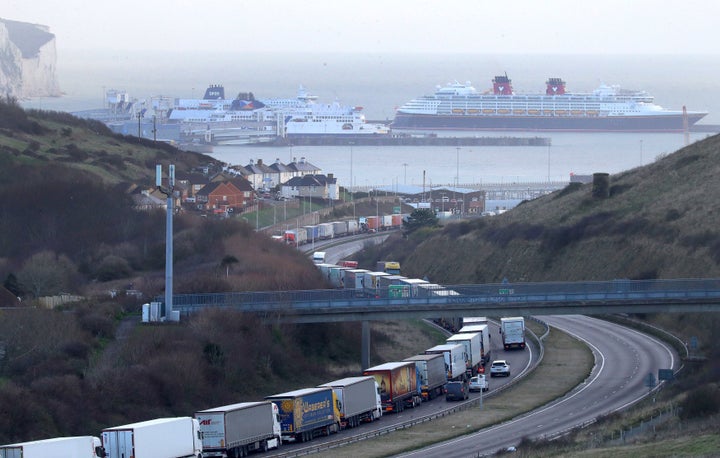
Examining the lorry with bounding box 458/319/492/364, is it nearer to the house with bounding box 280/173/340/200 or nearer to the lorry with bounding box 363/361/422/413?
the lorry with bounding box 363/361/422/413

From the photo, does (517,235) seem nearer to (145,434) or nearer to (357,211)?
(357,211)

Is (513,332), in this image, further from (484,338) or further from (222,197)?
(222,197)

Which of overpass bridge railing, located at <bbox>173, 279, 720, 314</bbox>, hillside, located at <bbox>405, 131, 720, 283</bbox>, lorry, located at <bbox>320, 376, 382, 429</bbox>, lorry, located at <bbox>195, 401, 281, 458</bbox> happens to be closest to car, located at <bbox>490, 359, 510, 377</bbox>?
overpass bridge railing, located at <bbox>173, 279, 720, 314</bbox>

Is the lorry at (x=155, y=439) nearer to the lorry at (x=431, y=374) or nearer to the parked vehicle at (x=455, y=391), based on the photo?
the lorry at (x=431, y=374)

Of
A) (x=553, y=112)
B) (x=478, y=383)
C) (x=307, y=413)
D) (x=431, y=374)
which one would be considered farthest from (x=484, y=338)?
(x=553, y=112)

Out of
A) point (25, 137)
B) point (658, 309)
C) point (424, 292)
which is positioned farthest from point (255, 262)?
point (25, 137)

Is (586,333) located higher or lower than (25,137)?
lower
